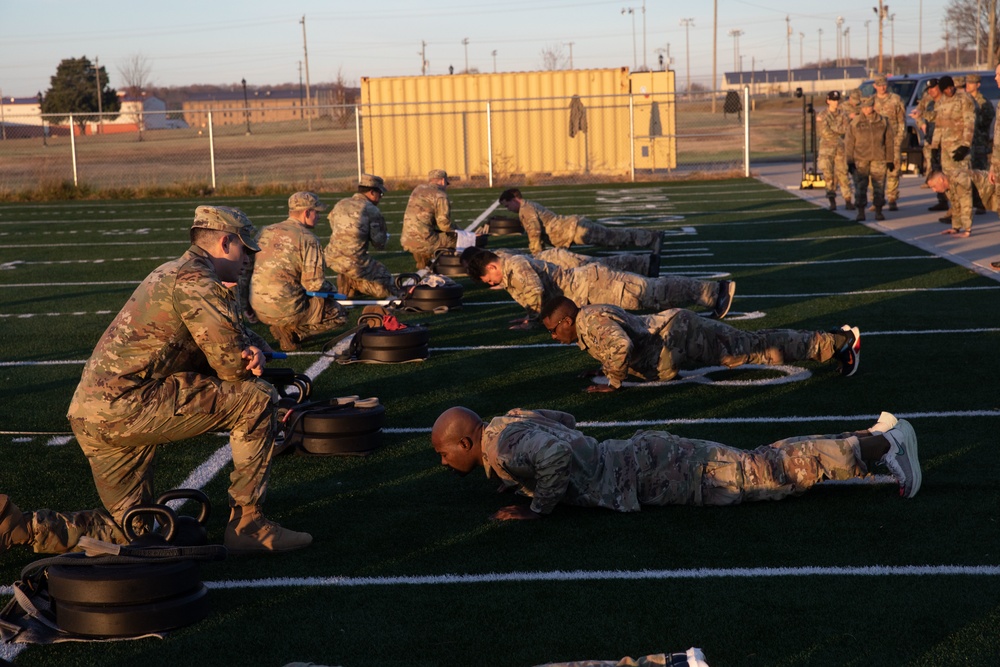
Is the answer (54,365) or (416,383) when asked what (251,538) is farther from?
(54,365)

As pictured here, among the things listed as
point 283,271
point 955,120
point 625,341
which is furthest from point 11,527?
point 955,120

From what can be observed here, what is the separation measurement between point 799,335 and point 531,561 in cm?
414

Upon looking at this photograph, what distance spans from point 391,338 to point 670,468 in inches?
176

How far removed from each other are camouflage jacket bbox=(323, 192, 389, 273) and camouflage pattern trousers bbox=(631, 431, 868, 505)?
24.7 feet

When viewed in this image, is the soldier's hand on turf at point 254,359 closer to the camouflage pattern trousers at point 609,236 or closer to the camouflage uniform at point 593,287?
the camouflage uniform at point 593,287

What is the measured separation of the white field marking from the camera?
881 centimetres

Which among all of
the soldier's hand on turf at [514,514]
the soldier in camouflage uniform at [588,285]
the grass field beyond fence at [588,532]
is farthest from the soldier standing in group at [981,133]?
the soldier's hand on turf at [514,514]

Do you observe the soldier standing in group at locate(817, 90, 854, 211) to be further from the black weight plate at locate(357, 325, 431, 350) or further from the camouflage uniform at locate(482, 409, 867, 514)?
the camouflage uniform at locate(482, 409, 867, 514)

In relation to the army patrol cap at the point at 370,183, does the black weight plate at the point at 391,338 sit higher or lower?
lower

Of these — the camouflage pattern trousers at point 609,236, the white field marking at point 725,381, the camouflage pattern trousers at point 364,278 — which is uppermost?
the camouflage pattern trousers at point 609,236

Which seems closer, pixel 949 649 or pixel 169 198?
pixel 949 649

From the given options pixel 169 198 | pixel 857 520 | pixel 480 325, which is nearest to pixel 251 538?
pixel 857 520

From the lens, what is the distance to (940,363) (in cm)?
913

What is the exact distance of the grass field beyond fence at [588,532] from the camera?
14.9 feet
